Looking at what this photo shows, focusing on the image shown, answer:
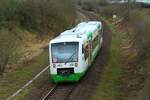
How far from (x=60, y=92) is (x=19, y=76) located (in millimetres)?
5393

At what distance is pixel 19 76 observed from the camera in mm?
30219

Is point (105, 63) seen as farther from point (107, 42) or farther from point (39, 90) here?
point (107, 42)

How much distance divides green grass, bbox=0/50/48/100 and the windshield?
2.86 meters

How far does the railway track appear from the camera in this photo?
24312 mm

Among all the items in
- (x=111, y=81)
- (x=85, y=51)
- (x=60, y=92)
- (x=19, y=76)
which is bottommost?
(x=60, y=92)

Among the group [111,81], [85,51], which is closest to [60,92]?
[111,81]

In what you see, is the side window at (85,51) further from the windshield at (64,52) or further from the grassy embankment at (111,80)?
the grassy embankment at (111,80)

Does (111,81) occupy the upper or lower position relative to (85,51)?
lower

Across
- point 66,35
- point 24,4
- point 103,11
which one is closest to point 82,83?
point 66,35

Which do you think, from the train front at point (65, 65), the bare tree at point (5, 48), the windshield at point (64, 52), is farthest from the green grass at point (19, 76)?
the windshield at point (64, 52)

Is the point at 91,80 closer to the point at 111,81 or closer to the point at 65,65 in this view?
the point at 111,81

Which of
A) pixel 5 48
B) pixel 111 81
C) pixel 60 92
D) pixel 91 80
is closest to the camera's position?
pixel 60 92

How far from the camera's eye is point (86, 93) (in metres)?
25.0

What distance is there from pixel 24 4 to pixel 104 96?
95.6 feet
